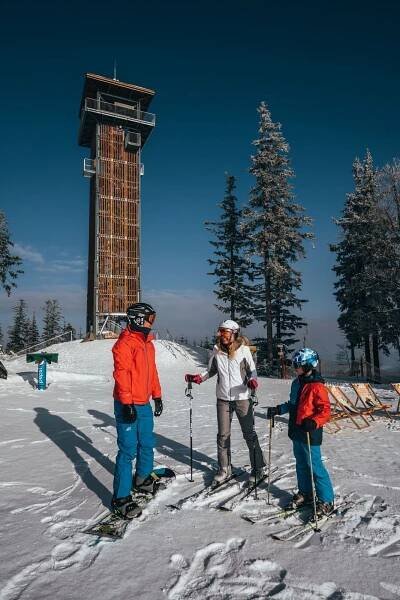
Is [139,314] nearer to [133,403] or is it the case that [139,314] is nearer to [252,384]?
[133,403]

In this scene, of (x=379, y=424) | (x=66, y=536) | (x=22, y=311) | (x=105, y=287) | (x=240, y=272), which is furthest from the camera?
(x=22, y=311)

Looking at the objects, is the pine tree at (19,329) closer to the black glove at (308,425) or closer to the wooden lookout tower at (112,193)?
the wooden lookout tower at (112,193)

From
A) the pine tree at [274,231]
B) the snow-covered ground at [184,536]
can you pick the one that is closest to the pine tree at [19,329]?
the pine tree at [274,231]

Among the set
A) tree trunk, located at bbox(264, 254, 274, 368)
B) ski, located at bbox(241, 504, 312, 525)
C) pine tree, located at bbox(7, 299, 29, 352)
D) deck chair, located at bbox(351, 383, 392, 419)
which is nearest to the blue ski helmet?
ski, located at bbox(241, 504, 312, 525)

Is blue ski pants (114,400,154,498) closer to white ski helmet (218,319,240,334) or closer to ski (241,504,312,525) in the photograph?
ski (241,504,312,525)

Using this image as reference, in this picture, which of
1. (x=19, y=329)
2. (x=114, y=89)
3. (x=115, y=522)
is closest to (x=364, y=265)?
(x=115, y=522)

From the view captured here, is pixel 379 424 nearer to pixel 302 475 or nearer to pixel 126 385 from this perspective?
pixel 302 475

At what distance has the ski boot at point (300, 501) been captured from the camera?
428 centimetres

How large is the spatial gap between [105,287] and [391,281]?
23619 millimetres

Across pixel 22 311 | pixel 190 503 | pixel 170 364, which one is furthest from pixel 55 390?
pixel 22 311

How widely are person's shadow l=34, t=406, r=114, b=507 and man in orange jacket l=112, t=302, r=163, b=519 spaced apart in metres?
0.62

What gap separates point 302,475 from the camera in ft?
14.6

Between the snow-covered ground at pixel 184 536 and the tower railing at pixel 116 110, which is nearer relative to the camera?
the snow-covered ground at pixel 184 536

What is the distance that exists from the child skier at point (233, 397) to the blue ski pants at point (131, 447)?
3.29ft
